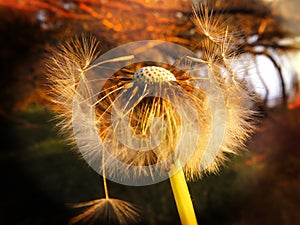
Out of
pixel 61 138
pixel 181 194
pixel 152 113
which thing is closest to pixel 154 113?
pixel 152 113

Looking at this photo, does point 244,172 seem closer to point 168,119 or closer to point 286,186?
point 286,186

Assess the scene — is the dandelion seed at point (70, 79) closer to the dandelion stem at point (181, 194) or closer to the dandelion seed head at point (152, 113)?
the dandelion seed head at point (152, 113)

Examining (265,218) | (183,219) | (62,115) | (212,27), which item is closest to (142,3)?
(212,27)

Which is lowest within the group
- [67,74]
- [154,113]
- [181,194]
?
[181,194]

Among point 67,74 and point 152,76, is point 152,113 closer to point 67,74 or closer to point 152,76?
point 152,76

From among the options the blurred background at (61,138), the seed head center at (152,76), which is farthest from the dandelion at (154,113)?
the blurred background at (61,138)

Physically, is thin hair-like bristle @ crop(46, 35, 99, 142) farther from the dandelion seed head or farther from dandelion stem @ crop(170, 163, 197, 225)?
dandelion stem @ crop(170, 163, 197, 225)

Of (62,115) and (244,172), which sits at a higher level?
(62,115)

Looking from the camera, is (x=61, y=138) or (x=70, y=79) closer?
(x=70, y=79)
